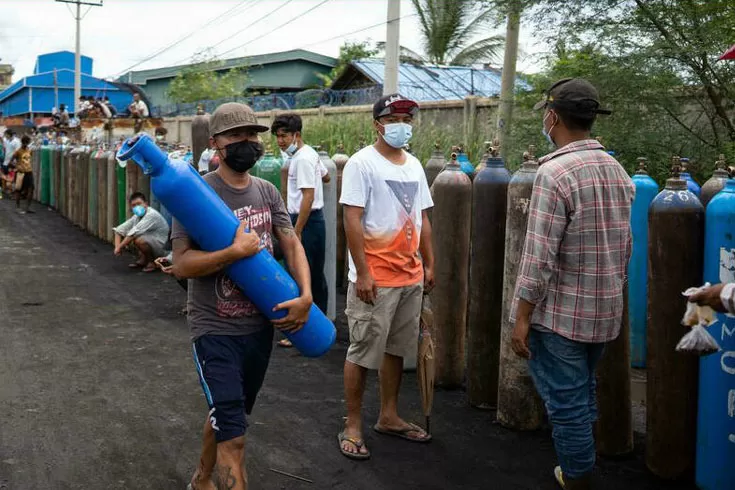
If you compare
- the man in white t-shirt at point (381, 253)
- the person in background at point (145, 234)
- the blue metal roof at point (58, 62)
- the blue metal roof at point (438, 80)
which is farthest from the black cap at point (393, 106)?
the blue metal roof at point (58, 62)

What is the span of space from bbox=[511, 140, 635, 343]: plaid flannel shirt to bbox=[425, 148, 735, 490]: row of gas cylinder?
603mm

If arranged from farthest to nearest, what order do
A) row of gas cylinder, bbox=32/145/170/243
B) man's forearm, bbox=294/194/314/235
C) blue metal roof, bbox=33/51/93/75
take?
1. blue metal roof, bbox=33/51/93/75
2. row of gas cylinder, bbox=32/145/170/243
3. man's forearm, bbox=294/194/314/235

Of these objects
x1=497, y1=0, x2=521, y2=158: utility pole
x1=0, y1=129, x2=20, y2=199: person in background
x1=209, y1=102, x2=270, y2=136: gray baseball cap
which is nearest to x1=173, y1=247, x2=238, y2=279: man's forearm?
x1=209, y1=102, x2=270, y2=136: gray baseball cap

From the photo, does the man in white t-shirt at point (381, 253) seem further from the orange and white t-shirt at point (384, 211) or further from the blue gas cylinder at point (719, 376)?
the blue gas cylinder at point (719, 376)

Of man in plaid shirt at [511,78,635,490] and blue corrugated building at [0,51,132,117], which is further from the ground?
blue corrugated building at [0,51,132,117]

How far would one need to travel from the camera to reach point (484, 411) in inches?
223

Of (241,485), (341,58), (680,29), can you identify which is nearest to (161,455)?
(241,485)

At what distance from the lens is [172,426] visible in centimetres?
526

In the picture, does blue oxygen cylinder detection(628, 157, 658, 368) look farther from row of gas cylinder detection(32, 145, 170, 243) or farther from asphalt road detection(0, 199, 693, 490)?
row of gas cylinder detection(32, 145, 170, 243)

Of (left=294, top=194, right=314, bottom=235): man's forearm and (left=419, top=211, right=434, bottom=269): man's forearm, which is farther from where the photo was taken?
(left=294, top=194, right=314, bottom=235): man's forearm

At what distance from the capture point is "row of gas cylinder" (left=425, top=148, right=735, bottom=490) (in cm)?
414

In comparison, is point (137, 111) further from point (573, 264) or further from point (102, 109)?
point (573, 264)

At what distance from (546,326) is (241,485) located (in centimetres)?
156

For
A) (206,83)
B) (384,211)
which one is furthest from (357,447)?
(206,83)
